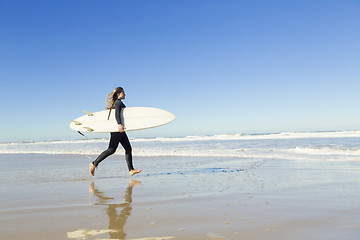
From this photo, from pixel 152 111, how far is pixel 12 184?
3494 mm

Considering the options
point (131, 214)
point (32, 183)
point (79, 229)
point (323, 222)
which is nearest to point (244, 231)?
point (323, 222)

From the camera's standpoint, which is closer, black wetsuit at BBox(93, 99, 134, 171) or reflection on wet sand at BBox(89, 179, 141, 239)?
reflection on wet sand at BBox(89, 179, 141, 239)

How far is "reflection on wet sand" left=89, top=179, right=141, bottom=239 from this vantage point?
102 inches

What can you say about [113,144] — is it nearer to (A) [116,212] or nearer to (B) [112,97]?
(B) [112,97]

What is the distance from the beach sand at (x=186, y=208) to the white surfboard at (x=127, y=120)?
1.39 meters

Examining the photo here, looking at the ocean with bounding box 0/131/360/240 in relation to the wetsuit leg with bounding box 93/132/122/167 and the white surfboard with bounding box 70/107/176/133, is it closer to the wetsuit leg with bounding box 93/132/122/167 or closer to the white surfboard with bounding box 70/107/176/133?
the wetsuit leg with bounding box 93/132/122/167

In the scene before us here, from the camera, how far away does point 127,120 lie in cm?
664

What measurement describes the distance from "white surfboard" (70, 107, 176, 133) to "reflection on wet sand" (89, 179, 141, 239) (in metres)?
1.85

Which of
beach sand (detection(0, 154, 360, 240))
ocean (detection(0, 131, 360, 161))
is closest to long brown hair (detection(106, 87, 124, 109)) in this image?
beach sand (detection(0, 154, 360, 240))

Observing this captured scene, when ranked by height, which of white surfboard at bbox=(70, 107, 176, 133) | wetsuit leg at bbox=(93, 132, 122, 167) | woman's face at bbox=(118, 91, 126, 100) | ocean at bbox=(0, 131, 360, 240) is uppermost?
woman's face at bbox=(118, 91, 126, 100)

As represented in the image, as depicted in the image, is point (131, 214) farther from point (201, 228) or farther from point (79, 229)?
point (201, 228)

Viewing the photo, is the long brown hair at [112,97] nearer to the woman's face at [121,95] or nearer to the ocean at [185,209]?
the woman's face at [121,95]

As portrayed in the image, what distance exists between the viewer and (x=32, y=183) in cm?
550

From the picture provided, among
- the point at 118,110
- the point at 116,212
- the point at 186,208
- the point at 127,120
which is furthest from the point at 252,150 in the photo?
the point at 116,212
